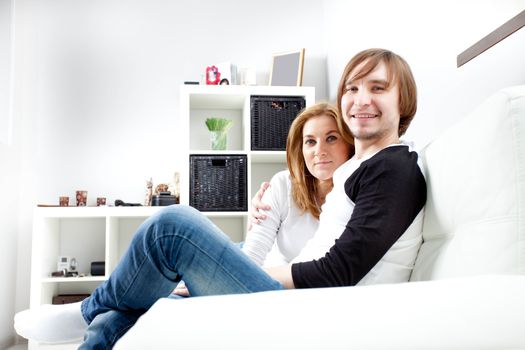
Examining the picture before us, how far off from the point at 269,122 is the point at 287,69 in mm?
547

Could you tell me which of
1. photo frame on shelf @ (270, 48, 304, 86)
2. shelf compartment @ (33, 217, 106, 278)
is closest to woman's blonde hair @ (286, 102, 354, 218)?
photo frame on shelf @ (270, 48, 304, 86)

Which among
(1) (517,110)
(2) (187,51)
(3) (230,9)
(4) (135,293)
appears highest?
(3) (230,9)

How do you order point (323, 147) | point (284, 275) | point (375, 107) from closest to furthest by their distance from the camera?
point (284, 275) → point (375, 107) → point (323, 147)

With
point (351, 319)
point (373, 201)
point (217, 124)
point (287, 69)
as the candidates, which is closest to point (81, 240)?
point (217, 124)

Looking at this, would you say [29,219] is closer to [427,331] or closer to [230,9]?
[230,9]

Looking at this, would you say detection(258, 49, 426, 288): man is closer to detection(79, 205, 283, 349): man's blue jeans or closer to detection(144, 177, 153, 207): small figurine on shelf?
detection(79, 205, 283, 349): man's blue jeans

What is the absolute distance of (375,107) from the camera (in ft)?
4.82

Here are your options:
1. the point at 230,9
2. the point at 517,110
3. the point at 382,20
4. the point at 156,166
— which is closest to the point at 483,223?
the point at 517,110

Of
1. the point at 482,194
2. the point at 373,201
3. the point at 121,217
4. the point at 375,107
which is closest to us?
the point at 482,194

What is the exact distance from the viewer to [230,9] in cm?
414

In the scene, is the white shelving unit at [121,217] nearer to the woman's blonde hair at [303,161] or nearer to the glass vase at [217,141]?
the glass vase at [217,141]

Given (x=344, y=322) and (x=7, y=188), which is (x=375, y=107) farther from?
(x=7, y=188)

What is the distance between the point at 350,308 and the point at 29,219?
3.65 meters

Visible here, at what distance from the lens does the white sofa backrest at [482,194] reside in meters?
0.91
